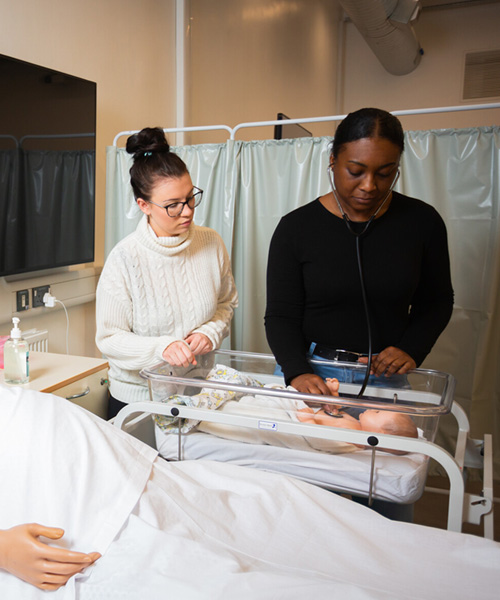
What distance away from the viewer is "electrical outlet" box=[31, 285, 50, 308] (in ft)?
7.52

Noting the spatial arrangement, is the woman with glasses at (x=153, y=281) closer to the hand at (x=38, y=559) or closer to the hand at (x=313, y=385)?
the hand at (x=313, y=385)

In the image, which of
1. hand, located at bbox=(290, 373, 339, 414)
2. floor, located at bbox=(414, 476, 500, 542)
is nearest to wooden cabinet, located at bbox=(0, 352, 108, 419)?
hand, located at bbox=(290, 373, 339, 414)

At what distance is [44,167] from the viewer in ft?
7.03

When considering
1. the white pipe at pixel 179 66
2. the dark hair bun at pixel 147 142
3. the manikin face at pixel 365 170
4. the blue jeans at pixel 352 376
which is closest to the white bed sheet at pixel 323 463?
the blue jeans at pixel 352 376

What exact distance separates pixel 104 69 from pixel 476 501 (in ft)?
8.26

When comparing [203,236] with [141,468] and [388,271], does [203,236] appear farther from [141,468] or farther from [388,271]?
[141,468]

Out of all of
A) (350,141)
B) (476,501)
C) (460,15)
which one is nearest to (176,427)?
(476,501)

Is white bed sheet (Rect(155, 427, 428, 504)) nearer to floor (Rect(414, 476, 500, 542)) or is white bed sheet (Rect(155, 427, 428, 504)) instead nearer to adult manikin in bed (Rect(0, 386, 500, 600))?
adult manikin in bed (Rect(0, 386, 500, 600))

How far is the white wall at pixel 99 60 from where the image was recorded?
2164 millimetres

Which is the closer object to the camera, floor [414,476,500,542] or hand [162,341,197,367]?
hand [162,341,197,367]

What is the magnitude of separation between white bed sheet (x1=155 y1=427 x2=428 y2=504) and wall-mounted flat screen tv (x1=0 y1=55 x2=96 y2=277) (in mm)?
1231

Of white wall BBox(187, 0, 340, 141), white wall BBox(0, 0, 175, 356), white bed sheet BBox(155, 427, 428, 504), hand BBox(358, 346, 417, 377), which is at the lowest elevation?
white bed sheet BBox(155, 427, 428, 504)

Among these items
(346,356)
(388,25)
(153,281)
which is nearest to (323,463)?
(346,356)

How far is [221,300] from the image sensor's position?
5.92 feet
